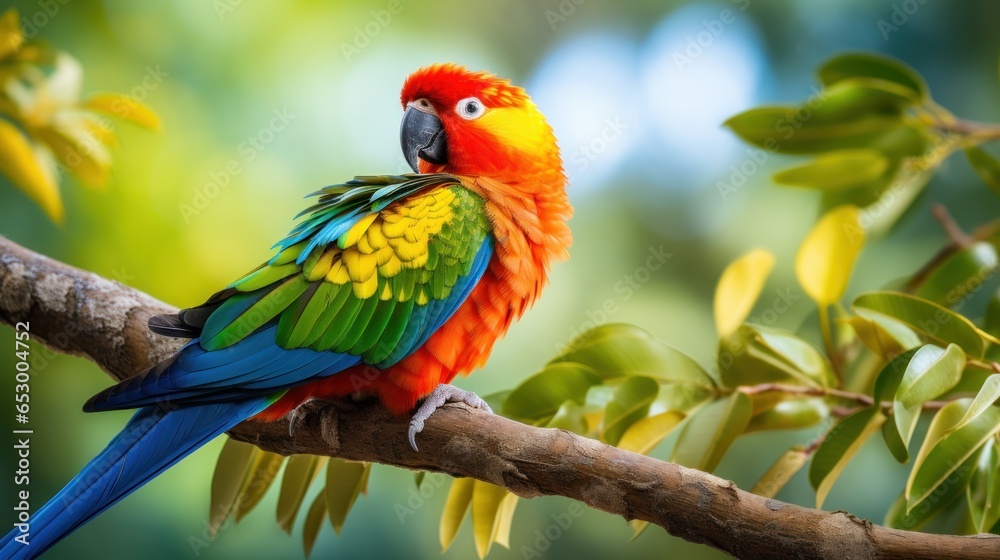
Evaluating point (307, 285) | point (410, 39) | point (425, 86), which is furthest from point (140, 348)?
point (410, 39)

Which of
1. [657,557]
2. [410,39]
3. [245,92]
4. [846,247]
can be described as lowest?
[657,557]

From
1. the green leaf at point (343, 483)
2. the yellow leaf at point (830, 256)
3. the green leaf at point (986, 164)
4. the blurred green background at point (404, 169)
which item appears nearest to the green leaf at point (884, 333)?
the yellow leaf at point (830, 256)

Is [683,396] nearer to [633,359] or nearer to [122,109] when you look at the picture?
[633,359]

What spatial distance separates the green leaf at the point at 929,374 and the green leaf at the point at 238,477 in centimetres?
84

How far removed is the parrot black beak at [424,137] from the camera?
1.28 metres

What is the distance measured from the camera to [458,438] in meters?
0.88

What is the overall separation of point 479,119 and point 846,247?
0.61 m

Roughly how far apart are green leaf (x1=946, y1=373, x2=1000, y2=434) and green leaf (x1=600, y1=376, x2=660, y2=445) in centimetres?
37

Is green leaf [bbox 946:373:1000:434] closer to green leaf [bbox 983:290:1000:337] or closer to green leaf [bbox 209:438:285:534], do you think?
green leaf [bbox 983:290:1000:337]

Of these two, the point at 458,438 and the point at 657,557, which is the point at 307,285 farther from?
the point at 657,557

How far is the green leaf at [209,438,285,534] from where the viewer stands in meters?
1.10

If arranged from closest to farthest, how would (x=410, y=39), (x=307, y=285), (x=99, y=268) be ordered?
(x=307, y=285)
(x=99, y=268)
(x=410, y=39)

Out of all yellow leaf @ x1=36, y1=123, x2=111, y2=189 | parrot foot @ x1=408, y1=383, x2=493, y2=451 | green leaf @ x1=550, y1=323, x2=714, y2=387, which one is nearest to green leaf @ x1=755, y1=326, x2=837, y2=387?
green leaf @ x1=550, y1=323, x2=714, y2=387

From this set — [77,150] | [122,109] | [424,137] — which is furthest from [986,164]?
[77,150]
